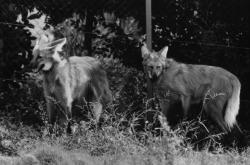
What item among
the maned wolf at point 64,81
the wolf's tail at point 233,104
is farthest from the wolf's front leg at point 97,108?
the wolf's tail at point 233,104

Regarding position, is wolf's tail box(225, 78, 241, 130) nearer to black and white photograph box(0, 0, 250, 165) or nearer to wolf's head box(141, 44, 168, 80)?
black and white photograph box(0, 0, 250, 165)

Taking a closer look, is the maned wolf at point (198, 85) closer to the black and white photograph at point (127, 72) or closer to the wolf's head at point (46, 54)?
the black and white photograph at point (127, 72)

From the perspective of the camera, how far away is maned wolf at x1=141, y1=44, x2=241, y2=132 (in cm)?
787

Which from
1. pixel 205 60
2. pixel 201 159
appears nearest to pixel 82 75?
pixel 205 60

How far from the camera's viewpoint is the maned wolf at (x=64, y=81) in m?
7.66

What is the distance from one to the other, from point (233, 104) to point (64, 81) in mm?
1952

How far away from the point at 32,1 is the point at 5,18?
0.43 m

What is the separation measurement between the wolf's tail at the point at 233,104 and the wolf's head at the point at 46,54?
2.00 meters

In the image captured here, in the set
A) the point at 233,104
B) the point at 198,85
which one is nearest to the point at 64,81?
the point at 198,85

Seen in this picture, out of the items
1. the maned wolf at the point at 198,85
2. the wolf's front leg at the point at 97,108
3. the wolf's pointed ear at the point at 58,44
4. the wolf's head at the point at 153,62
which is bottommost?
the wolf's front leg at the point at 97,108

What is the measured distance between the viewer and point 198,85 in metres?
7.98

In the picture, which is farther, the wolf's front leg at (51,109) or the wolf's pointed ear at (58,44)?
the wolf's front leg at (51,109)

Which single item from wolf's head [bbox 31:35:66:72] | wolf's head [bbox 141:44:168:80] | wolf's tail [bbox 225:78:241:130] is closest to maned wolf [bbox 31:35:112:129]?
wolf's head [bbox 31:35:66:72]

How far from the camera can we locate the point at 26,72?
889 centimetres
